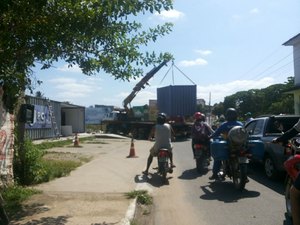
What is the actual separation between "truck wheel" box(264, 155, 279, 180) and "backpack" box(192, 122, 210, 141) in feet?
6.92

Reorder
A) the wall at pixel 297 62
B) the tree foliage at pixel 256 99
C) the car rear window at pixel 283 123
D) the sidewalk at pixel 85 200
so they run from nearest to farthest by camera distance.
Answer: the sidewalk at pixel 85 200 < the car rear window at pixel 283 123 < the wall at pixel 297 62 < the tree foliage at pixel 256 99

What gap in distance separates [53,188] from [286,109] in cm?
5153

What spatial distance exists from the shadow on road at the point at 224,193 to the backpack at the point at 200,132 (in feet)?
7.43

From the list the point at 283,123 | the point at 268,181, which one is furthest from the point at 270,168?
the point at 283,123

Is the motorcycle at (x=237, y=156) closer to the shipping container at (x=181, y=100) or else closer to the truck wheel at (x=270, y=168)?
the truck wheel at (x=270, y=168)

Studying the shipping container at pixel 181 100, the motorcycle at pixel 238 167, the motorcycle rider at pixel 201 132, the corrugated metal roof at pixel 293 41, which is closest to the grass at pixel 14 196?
the motorcycle at pixel 238 167

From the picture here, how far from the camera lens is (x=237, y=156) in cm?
977

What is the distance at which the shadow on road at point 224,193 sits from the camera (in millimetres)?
9125

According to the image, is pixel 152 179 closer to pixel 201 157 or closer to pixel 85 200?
pixel 201 157

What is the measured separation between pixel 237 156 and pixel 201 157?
3.15 meters

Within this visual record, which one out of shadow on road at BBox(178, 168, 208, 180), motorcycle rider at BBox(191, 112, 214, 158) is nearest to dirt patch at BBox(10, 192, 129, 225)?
shadow on road at BBox(178, 168, 208, 180)

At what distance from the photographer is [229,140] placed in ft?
33.1

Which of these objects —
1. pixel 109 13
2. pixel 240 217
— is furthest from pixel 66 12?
pixel 240 217

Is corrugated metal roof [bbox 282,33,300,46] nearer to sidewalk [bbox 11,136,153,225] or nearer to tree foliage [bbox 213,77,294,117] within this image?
sidewalk [bbox 11,136,153,225]
